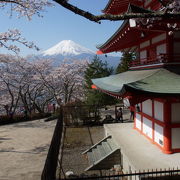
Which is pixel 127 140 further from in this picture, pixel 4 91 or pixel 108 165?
pixel 4 91

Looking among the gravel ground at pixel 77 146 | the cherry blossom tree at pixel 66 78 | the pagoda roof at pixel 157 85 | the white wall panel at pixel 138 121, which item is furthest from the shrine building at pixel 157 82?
the cherry blossom tree at pixel 66 78

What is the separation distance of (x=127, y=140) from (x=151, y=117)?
5.76ft

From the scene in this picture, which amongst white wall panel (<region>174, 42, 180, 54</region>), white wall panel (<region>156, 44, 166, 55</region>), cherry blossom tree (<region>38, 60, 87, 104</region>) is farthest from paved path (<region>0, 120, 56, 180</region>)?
cherry blossom tree (<region>38, 60, 87, 104</region>)

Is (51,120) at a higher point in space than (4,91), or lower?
lower

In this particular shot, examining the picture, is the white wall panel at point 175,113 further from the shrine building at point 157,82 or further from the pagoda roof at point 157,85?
the pagoda roof at point 157,85

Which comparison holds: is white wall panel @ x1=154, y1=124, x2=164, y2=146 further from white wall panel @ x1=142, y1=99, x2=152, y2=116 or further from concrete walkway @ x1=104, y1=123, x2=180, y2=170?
white wall panel @ x1=142, y1=99, x2=152, y2=116

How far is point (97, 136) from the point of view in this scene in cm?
1583

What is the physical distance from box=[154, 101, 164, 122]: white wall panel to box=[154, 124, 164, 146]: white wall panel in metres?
0.40

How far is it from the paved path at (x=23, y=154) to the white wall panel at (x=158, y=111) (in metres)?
5.61

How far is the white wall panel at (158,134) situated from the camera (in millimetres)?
8978

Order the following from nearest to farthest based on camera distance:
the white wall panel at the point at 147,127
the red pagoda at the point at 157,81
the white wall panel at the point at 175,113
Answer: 1. the red pagoda at the point at 157,81
2. the white wall panel at the point at 175,113
3. the white wall panel at the point at 147,127

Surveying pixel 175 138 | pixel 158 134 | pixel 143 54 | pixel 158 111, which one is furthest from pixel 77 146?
pixel 143 54

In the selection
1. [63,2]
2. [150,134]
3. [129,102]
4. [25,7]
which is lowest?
[150,134]

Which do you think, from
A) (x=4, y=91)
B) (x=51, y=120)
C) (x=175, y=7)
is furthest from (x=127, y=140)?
(x=4, y=91)
